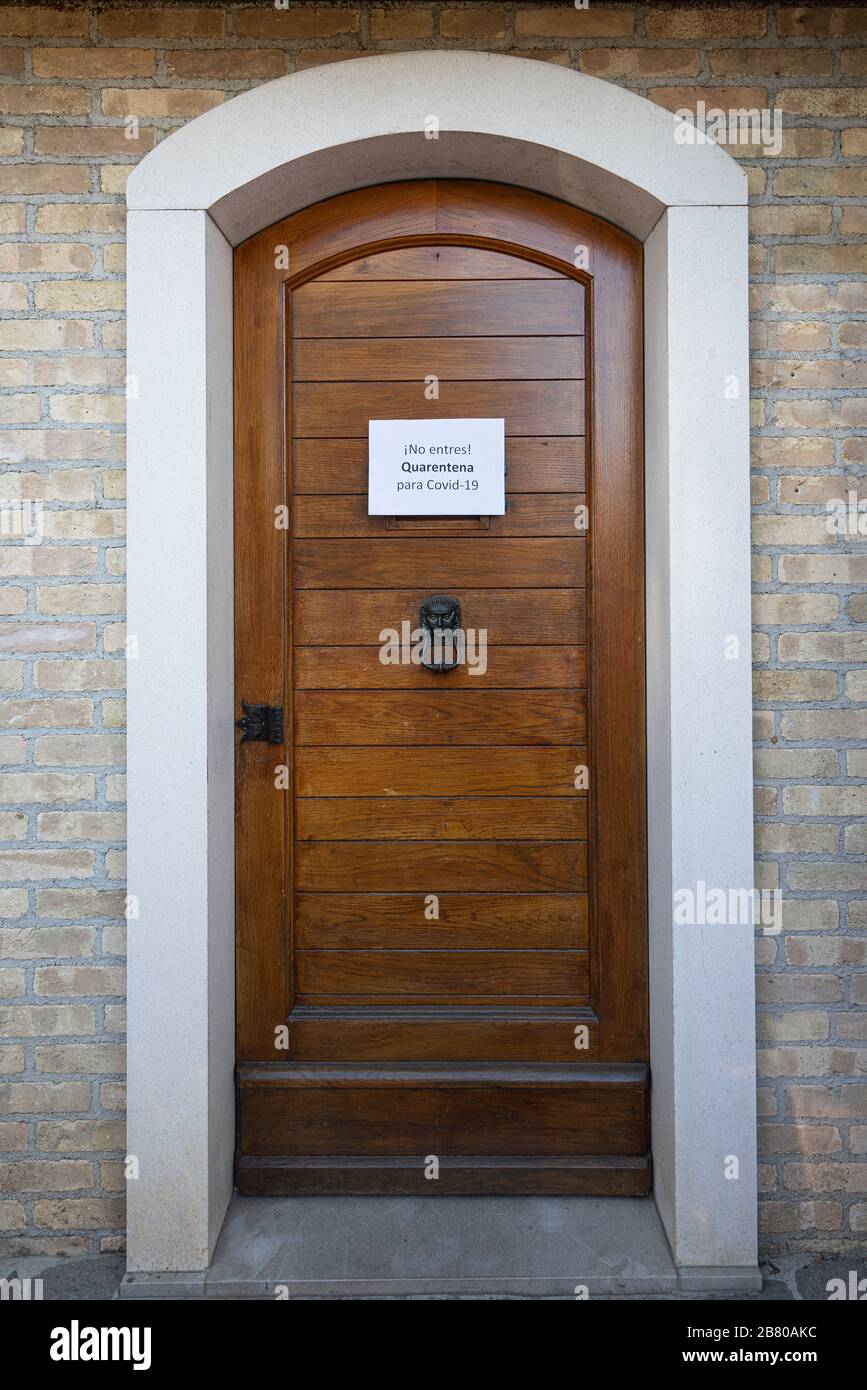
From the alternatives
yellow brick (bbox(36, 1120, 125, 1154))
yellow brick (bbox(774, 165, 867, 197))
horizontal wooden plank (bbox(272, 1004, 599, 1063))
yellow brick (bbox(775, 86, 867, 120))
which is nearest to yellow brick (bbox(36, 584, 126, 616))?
horizontal wooden plank (bbox(272, 1004, 599, 1063))

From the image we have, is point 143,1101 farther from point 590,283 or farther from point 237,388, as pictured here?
point 590,283

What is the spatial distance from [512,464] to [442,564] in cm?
33

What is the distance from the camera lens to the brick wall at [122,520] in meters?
2.25

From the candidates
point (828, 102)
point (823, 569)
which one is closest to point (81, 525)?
point (823, 569)

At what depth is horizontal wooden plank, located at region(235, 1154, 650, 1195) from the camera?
2402mm

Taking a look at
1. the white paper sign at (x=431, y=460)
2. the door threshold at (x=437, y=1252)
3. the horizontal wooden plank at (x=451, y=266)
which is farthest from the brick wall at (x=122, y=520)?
the white paper sign at (x=431, y=460)

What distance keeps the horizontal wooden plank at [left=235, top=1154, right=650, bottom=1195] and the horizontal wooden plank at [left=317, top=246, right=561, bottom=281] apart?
7.81ft

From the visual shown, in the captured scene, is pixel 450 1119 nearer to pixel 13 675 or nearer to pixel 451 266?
pixel 13 675

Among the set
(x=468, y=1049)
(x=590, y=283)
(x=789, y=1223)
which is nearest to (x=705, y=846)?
(x=468, y=1049)

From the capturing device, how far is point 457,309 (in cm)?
242

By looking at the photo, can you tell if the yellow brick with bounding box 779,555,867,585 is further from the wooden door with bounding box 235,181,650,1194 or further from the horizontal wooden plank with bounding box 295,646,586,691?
the horizontal wooden plank with bounding box 295,646,586,691

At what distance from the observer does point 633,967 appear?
2441mm

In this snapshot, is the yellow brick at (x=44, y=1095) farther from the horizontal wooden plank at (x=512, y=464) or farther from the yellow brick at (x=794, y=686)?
the yellow brick at (x=794, y=686)

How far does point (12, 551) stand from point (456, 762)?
4.20 feet
